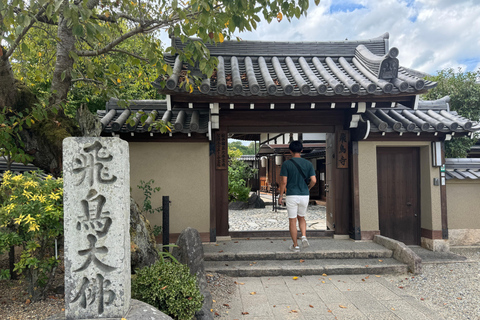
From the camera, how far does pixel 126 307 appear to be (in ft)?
9.25

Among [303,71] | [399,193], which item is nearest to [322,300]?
[399,193]

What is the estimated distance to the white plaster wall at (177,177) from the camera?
6723 millimetres

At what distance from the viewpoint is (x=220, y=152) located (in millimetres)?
6879

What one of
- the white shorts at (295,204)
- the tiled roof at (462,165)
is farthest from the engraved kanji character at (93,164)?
the tiled roof at (462,165)

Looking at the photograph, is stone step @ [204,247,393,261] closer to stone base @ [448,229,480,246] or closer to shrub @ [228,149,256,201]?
stone base @ [448,229,480,246]

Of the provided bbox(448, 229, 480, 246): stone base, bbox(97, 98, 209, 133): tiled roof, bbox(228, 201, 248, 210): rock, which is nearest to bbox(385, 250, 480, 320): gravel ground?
bbox(448, 229, 480, 246): stone base

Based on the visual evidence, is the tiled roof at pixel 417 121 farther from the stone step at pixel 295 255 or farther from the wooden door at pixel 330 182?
the stone step at pixel 295 255

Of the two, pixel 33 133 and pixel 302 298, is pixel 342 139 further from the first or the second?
pixel 33 133

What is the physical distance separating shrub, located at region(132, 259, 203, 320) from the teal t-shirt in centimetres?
294

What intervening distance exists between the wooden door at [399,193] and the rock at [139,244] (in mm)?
5466

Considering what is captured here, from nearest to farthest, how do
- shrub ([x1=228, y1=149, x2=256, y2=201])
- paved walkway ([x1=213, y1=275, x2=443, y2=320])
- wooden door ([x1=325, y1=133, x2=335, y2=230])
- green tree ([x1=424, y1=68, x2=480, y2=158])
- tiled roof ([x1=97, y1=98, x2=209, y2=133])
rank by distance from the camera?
paved walkway ([x1=213, y1=275, x2=443, y2=320]) < tiled roof ([x1=97, y1=98, x2=209, y2=133]) < wooden door ([x1=325, y1=133, x2=335, y2=230]) < green tree ([x1=424, y1=68, x2=480, y2=158]) < shrub ([x1=228, y1=149, x2=256, y2=201])

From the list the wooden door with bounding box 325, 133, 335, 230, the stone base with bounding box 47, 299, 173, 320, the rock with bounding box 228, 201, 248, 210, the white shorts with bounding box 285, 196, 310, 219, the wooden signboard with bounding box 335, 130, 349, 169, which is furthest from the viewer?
the rock with bounding box 228, 201, 248, 210

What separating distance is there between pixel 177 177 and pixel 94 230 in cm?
400

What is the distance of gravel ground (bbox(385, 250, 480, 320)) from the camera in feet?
13.7
